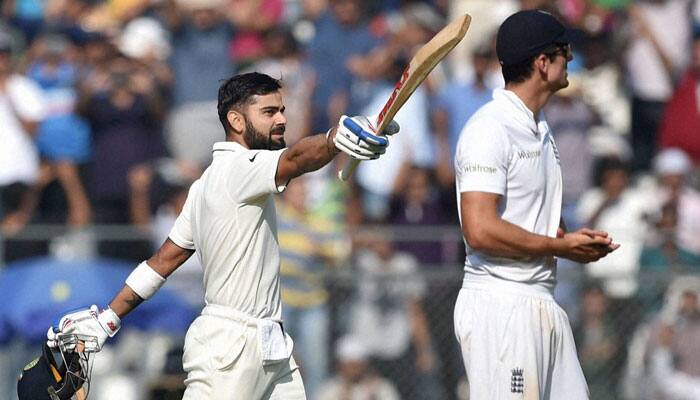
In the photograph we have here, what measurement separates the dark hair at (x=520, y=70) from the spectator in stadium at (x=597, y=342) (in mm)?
4857

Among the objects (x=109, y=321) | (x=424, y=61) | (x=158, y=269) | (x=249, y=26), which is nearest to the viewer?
(x=424, y=61)

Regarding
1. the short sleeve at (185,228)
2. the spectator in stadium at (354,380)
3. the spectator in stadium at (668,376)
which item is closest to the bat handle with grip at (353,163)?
the short sleeve at (185,228)

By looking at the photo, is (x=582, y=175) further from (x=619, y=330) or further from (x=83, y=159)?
(x=83, y=159)

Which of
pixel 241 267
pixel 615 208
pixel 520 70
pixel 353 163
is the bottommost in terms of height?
pixel 615 208

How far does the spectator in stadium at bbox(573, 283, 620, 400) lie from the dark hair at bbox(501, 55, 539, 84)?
15.9ft

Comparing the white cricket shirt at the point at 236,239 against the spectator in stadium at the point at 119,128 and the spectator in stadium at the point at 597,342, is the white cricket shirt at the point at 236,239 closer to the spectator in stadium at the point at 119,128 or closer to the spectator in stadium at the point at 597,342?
the spectator in stadium at the point at 597,342

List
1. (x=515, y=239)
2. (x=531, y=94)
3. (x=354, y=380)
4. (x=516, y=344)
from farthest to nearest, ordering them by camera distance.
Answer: (x=354, y=380), (x=531, y=94), (x=516, y=344), (x=515, y=239)

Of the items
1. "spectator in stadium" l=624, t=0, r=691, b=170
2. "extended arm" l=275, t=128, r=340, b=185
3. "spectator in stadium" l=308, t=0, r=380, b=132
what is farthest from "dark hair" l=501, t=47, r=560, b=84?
"spectator in stadium" l=624, t=0, r=691, b=170

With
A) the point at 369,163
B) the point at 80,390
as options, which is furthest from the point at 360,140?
the point at 369,163

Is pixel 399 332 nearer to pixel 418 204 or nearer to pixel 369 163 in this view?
pixel 418 204

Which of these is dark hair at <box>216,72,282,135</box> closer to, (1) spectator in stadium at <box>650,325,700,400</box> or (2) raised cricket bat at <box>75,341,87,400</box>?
(2) raised cricket bat at <box>75,341,87,400</box>

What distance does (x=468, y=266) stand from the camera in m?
6.89

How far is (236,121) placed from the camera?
6.85 metres

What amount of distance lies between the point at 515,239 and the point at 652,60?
305 inches
